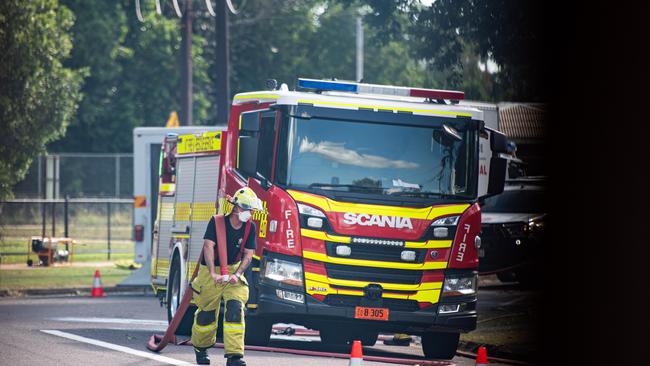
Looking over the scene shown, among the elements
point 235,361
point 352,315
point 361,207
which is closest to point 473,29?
point 361,207

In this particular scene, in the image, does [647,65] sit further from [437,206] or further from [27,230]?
[27,230]

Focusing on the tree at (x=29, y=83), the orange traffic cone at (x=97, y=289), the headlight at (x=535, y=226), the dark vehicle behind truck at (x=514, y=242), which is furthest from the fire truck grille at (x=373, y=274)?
the tree at (x=29, y=83)

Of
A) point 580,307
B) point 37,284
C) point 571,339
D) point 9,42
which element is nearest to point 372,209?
point 571,339

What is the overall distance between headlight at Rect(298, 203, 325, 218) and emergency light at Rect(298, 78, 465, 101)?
154cm

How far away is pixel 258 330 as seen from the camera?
50.6 ft

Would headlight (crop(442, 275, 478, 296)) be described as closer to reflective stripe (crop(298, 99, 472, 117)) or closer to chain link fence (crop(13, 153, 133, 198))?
reflective stripe (crop(298, 99, 472, 117))

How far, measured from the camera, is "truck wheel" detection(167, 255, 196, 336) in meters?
17.4

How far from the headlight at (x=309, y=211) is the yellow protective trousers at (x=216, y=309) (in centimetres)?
121

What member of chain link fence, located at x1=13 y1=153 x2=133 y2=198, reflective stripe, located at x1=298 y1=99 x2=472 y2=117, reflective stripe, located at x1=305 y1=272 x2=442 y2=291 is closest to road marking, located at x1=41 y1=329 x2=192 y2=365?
reflective stripe, located at x1=305 y1=272 x2=442 y2=291

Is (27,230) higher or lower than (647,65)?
lower

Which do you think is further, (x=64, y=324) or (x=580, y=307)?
(x=580, y=307)

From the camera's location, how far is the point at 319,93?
15.6 meters

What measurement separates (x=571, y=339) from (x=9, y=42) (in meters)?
25.8

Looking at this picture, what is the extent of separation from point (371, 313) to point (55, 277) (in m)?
15.5
